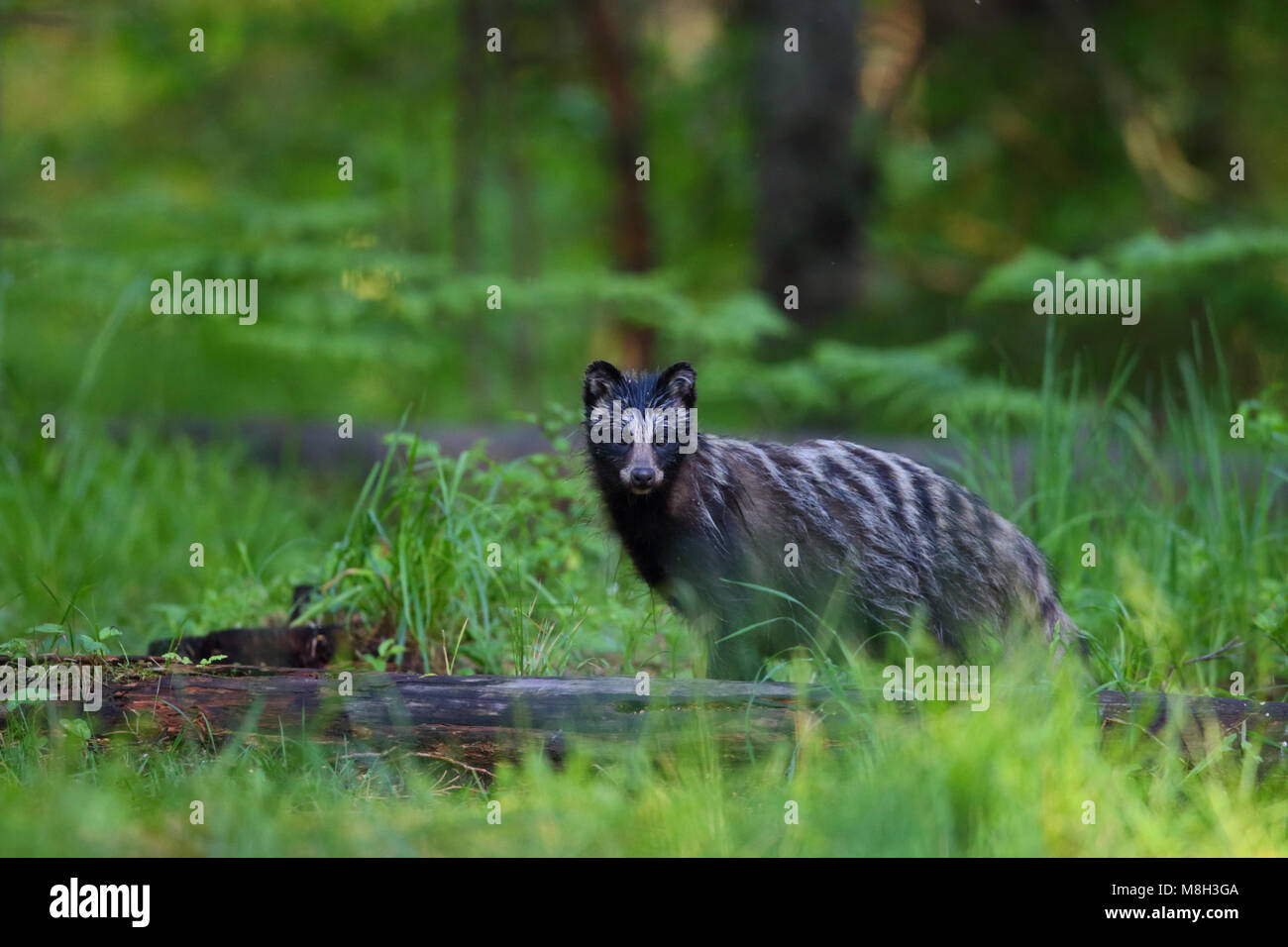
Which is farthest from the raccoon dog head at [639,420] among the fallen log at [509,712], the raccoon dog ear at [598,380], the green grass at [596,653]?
the fallen log at [509,712]

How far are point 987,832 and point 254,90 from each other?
14.3 meters

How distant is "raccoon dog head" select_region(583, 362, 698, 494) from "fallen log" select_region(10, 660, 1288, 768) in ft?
3.69

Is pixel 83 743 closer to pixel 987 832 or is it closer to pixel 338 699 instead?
pixel 338 699

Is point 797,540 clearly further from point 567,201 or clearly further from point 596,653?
point 567,201

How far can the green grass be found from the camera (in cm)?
368

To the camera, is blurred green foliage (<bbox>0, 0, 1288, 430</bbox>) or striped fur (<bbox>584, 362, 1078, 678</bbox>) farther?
blurred green foliage (<bbox>0, 0, 1288, 430</bbox>)

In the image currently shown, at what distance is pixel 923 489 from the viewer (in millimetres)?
5910

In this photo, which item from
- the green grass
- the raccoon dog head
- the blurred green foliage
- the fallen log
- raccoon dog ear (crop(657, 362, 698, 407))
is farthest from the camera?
the blurred green foliage

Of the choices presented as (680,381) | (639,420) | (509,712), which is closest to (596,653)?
(639,420)

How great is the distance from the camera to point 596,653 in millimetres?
6203

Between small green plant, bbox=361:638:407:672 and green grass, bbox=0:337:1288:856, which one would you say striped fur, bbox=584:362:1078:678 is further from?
small green plant, bbox=361:638:407:672

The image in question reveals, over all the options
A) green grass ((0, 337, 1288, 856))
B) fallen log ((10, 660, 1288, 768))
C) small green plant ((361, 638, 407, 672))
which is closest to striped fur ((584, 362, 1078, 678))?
green grass ((0, 337, 1288, 856))

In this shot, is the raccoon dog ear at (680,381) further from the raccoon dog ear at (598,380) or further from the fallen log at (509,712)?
the fallen log at (509,712)

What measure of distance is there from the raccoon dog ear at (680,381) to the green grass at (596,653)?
834 mm
